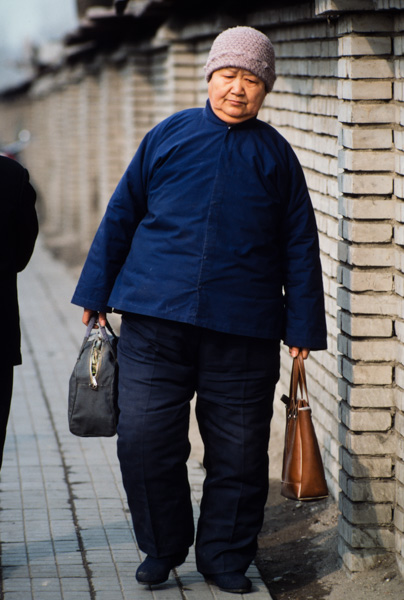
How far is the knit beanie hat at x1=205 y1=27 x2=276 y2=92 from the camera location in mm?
3686

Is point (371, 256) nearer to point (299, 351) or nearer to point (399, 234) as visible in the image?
point (399, 234)

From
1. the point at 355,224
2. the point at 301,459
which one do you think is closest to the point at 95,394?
the point at 301,459

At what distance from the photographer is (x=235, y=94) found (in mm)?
3715

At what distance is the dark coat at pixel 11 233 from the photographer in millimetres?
3865

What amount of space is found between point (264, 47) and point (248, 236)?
663 millimetres

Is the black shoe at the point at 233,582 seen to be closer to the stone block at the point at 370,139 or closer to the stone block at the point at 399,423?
the stone block at the point at 399,423

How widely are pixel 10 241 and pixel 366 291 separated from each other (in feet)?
4.42

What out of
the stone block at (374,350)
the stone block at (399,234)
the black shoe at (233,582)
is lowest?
the black shoe at (233,582)

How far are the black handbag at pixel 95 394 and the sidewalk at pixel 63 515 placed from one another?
0.63 metres

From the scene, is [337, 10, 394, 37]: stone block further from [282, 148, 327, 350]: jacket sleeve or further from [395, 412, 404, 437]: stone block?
[395, 412, 404, 437]: stone block

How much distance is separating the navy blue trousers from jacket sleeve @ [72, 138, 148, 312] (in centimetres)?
17

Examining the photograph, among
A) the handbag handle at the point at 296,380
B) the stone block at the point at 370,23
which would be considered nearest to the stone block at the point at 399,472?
the handbag handle at the point at 296,380

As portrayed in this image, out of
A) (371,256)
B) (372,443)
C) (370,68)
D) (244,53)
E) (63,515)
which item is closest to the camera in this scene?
(244,53)

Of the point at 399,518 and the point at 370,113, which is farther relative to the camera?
the point at 399,518
